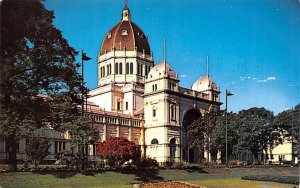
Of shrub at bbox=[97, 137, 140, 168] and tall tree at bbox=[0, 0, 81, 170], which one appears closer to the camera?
tall tree at bbox=[0, 0, 81, 170]

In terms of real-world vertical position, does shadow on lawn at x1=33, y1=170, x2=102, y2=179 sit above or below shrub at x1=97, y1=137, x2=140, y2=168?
below

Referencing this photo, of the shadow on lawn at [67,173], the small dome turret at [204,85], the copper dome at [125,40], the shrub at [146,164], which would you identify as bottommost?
the shrub at [146,164]

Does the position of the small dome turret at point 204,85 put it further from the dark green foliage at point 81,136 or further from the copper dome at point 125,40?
the dark green foliage at point 81,136

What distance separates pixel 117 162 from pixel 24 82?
1681cm

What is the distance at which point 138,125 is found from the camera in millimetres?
69062

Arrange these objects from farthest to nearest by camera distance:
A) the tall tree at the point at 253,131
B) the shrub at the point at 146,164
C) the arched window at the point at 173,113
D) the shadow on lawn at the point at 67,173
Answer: the arched window at the point at 173,113 → the tall tree at the point at 253,131 → the shrub at the point at 146,164 → the shadow on lawn at the point at 67,173

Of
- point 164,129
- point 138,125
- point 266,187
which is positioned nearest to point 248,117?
point 164,129

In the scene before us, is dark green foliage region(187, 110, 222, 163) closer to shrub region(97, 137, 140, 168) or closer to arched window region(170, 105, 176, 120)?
arched window region(170, 105, 176, 120)

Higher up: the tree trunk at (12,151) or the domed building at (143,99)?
the domed building at (143,99)

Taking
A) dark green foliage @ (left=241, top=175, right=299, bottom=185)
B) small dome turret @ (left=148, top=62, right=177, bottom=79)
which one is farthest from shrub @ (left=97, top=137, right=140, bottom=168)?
small dome turret @ (left=148, top=62, right=177, bottom=79)

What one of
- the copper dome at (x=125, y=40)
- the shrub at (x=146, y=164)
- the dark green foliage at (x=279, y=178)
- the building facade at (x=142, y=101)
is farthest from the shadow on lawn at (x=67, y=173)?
the copper dome at (x=125, y=40)

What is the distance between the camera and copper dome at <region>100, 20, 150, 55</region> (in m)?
79.0

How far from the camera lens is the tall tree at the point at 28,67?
24.5 metres

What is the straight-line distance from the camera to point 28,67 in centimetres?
2638
